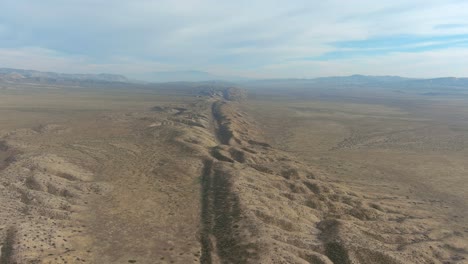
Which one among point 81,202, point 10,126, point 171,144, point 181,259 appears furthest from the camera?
point 10,126

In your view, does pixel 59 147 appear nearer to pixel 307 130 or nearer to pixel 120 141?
pixel 120 141

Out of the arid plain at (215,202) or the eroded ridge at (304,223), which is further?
the eroded ridge at (304,223)

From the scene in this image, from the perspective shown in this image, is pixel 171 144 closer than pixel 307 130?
Yes

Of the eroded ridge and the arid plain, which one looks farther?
the eroded ridge

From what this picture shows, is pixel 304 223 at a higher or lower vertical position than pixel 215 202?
lower

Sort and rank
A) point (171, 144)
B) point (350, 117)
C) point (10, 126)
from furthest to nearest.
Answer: point (350, 117) → point (10, 126) → point (171, 144)

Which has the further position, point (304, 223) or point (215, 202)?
point (215, 202)

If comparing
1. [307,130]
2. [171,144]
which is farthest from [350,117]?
[171,144]

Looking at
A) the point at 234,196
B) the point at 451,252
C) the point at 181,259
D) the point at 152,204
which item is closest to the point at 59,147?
the point at 152,204

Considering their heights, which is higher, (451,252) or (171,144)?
(171,144)
